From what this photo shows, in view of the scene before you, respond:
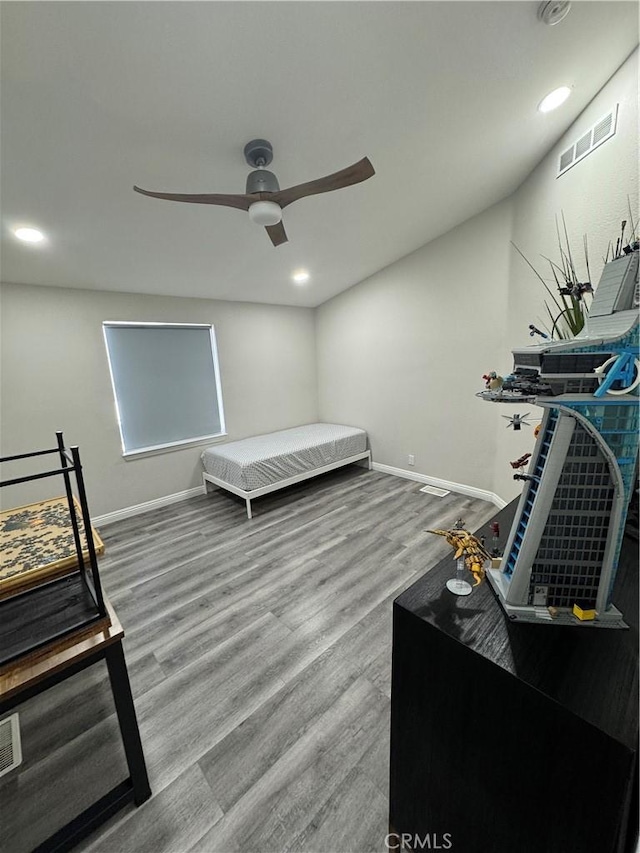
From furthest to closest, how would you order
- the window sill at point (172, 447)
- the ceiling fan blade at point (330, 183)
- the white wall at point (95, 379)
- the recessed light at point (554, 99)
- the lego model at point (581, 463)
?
the window sill at point (172, 447)
the white wall at point (95, 379)
the recessed light at point (554, 99)
the ceiling fan blade at point (330, 183)
the lego model at point (581, 463)

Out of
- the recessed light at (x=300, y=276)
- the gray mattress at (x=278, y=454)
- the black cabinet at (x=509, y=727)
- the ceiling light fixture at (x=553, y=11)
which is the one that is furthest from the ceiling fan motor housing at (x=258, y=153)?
the gray mattress at (x=278, y=454)

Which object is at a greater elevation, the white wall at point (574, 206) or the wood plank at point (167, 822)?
the white wall at point (574, 206)

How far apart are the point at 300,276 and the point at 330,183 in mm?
2135

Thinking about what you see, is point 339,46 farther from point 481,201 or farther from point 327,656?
point 327,656

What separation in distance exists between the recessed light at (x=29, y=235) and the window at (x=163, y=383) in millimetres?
1039

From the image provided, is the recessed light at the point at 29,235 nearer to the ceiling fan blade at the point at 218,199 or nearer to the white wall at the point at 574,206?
the ceiling fan blade at the point at 218,199

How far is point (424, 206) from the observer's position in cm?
272

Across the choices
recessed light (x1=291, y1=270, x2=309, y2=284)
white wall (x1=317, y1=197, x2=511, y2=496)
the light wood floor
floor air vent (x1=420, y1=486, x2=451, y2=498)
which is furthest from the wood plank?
recessed light (x1=291, y1=270, x2=309, y2=284)

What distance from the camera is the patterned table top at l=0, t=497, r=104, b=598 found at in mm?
1229

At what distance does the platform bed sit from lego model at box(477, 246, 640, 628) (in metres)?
2.76

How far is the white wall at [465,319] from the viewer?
1.80m

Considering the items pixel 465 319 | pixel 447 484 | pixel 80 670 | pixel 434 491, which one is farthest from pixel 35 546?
pixel 465 319

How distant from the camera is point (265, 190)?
5.55ft

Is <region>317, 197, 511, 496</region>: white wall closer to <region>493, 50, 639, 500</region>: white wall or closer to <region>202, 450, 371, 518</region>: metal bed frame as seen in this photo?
<region>493, 50, 639, 500</region>: white wall
